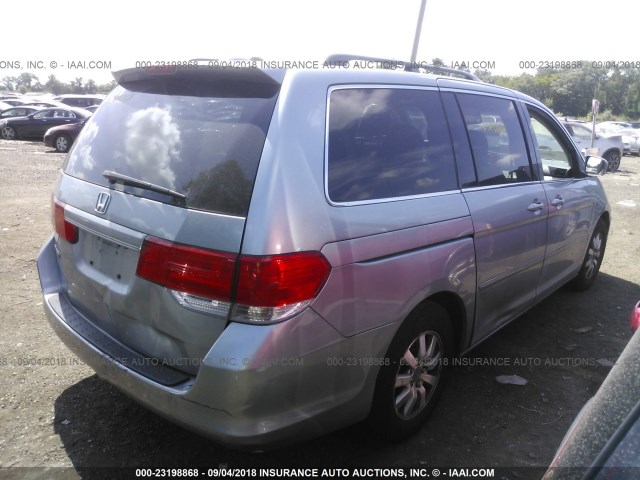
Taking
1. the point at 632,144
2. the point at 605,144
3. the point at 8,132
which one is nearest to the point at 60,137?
the point at 8,132

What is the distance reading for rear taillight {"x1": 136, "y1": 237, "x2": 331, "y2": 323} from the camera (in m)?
1.94

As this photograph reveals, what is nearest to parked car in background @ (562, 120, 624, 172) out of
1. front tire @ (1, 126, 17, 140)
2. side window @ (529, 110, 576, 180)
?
side window @ (529, 110, 576, 180)

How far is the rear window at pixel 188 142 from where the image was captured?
2.07 meters

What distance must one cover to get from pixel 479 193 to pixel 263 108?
152 cm

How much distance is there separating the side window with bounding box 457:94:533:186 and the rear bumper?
1419 mm

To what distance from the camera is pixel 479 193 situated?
10.0 ft

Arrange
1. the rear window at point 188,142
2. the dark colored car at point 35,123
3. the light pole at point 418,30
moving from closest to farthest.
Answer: the rear window at point 188,142 → the light pole at point 418,30 → the dark colored car at point 35,123

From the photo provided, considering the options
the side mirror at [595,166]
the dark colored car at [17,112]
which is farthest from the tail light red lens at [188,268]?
the dark colored car at [17,112]

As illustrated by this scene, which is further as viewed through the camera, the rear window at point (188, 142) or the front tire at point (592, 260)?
the front tire at point (592, 260)

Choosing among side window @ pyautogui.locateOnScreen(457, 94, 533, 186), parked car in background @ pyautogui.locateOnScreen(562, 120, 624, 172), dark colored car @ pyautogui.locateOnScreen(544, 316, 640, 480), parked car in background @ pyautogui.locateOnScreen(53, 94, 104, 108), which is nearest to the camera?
dark colored car @ pyautogui.locateOnScreen(544, 316, 640, 480)

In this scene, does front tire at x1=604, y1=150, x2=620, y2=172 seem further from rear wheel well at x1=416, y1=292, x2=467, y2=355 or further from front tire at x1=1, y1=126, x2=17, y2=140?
front tire at x1=1, y1=126, x2=17, y2=140

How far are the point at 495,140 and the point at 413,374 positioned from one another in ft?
5.59

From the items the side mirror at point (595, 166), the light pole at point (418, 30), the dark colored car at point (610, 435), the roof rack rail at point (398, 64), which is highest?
the light pole at point (418, 30)

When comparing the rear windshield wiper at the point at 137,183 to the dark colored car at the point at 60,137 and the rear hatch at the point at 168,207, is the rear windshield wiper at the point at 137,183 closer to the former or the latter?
the rear hatch at the point at 168,207
